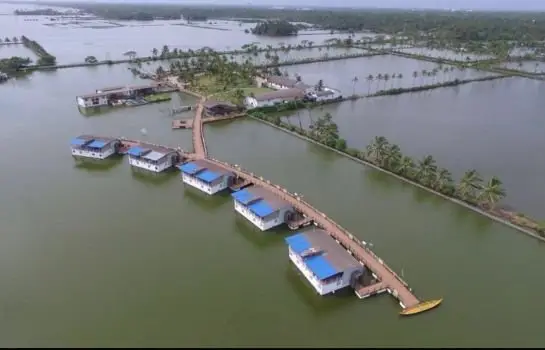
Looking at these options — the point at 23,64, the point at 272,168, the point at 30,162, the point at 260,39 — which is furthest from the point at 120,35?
the point at 272,168

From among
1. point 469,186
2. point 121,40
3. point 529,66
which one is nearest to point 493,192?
point 469,186

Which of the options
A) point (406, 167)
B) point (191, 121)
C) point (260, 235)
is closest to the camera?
point (260, 235)

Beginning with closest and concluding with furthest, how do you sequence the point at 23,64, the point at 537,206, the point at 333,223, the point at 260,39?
the point at 333,223 < the point at 537,206 < the point at 23,64 < the point at 260,39

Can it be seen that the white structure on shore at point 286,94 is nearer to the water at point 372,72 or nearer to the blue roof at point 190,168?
the water at point 372,72

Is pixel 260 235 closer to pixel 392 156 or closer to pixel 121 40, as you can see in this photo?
pixel 392 156

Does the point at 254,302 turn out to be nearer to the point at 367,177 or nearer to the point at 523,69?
the point at 367,177

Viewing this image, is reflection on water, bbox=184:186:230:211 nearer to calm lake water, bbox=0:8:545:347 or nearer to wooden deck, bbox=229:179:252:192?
calm lake water, bbox=0:8:545:347
